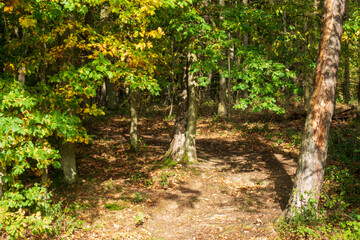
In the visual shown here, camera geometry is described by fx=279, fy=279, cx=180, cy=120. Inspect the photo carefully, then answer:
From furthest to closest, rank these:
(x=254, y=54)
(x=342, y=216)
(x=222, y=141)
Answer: (x=222, y=141) → (x=254, y=54) → (x=342, y=216)

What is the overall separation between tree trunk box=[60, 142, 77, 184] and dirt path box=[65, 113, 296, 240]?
0.43 meters

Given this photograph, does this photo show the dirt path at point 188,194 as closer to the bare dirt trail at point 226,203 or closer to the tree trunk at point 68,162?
the bare dirt trail at point 226,203

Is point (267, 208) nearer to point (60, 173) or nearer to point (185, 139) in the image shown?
point (185, 139)

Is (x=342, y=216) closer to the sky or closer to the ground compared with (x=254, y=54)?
closer to the ground

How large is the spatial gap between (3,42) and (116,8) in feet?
17.0

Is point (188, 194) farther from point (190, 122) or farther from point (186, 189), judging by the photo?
point (190, 122)

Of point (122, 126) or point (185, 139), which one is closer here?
point (185, 139)

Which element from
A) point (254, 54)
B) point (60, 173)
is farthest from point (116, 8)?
point (60, 173)

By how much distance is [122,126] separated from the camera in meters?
20.3

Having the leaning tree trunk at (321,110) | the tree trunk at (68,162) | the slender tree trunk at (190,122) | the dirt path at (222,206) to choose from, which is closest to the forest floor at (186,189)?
the dirt path at (222,206)

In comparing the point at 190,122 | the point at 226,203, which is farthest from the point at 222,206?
the point at 190,122

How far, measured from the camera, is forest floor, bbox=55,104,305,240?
24.1ft

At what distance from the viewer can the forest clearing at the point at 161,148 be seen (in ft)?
20.4

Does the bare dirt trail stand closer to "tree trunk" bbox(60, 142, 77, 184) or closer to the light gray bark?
the light gray bark
